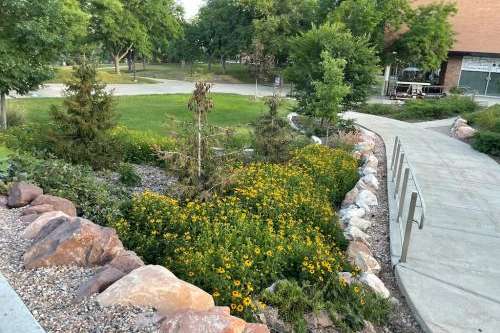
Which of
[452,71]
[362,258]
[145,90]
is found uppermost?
[452,71]

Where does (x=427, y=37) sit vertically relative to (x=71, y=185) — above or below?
above

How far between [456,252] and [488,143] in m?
7.75

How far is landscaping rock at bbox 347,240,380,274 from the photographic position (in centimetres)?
504

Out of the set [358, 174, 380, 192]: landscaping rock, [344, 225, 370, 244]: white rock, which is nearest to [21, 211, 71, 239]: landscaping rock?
[344, 225, 370, 244]: white rock

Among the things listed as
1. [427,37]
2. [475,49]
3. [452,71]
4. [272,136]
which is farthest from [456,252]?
[452,71]

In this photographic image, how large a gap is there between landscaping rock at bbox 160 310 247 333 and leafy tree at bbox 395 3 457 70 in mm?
27140

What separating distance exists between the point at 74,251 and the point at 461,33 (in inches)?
1305

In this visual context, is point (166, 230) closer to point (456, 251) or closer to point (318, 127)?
point (456, 251)

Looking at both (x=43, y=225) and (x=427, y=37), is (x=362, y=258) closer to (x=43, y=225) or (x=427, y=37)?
(x=43, y=225)

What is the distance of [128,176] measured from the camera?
24.1 feet

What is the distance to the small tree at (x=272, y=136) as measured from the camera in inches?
340

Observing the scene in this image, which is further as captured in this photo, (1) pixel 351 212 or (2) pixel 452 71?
(2) pixel 452 71

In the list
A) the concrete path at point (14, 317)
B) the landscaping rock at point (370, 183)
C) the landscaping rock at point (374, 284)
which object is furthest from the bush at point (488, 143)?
the concrete path at point (14, 317)

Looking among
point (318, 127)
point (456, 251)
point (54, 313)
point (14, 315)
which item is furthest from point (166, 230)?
point (318, 127)
